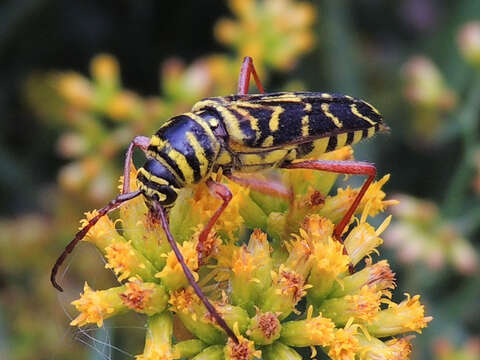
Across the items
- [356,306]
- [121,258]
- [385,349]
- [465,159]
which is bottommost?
[465,159]

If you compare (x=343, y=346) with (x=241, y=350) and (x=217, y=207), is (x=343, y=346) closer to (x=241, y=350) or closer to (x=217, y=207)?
(x=241, y=350)

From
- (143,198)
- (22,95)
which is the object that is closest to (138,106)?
(22,95)

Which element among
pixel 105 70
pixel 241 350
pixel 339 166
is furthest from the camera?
pixel 105 70

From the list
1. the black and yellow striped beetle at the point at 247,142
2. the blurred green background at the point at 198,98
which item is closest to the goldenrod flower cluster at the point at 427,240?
the blurred green background at the point at 198,98

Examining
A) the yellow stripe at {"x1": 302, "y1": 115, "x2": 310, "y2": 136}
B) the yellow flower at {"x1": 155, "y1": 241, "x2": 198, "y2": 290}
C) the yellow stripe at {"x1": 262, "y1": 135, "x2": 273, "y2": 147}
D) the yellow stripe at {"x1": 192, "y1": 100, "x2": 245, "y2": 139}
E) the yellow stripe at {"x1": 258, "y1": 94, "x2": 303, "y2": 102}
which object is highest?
the yellow stripe at {"x1": 258, "y1": 94, "x2": 303, "y2": 102}

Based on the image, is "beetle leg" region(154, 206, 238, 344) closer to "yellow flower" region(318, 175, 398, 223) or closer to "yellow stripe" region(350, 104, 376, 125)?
"yellow flower" region(318, 175, 398, 223)

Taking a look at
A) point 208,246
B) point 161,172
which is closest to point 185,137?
point 161,172

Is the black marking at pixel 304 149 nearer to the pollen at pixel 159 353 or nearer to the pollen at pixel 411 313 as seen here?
the pollen at pixel 411 313

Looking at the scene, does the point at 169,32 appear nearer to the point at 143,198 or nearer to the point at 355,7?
the point at 355,7

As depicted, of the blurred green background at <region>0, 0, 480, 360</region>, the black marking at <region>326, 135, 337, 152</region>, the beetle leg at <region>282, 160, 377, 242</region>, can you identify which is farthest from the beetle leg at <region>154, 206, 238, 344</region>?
the blurred green background at <region>0, 0, 480, 360</region>
